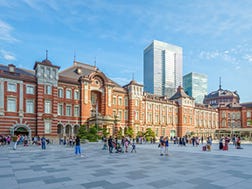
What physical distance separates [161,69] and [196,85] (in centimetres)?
2588

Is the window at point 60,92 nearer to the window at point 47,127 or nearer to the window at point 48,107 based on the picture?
the window at point 48,107

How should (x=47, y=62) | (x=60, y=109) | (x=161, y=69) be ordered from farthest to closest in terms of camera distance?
(x=161, y=69)
(x=60, y=109)
(x=47, y=62)

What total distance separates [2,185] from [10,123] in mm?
28637

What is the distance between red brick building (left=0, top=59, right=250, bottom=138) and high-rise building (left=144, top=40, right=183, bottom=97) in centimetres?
6801

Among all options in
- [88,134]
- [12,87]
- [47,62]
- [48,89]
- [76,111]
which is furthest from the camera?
[76,111]

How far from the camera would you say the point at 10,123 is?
106 feet

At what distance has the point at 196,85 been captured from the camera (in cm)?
13038

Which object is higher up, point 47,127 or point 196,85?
point 196,85

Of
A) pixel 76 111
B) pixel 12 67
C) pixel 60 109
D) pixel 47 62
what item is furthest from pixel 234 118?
pixel 12 67

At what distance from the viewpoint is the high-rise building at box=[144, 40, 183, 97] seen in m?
124

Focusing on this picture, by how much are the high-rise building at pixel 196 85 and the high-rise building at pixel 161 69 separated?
248 inches

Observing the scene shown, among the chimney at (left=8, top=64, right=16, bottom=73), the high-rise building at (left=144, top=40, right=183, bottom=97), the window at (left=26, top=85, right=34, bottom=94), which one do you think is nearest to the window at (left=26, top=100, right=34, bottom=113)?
the window at (left=26, top=85, right=34, bottom=94)

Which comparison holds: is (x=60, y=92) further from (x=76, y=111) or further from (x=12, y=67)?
(x=12, y=67)

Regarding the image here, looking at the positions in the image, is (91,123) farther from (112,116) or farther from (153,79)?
(153,79)
